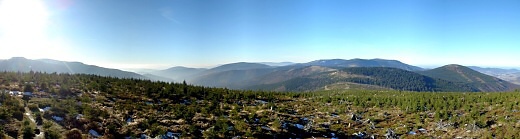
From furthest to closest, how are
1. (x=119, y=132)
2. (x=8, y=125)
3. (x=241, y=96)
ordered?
(x=241, y=96)
(x=119, y=132)
(x=8, y=125)

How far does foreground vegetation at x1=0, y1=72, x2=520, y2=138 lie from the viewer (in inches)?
1000

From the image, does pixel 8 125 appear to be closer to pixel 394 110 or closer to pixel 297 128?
pixel 297 128

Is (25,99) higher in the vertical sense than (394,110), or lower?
higher

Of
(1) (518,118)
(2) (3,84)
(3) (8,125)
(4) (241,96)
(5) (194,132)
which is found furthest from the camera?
(4) (241,96)

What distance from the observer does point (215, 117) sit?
36.4m

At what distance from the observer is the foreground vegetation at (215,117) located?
25.4 metres

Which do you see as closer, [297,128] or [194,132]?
[194,132]

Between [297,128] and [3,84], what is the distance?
38912 millimetres

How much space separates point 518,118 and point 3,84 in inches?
2524

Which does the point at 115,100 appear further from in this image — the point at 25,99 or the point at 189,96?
the point at 189,96

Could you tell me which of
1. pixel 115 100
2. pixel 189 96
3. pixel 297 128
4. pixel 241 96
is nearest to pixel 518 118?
pixel 297 128

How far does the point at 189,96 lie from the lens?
51156 mm

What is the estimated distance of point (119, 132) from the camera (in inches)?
1025

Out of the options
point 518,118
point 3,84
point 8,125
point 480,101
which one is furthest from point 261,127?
point 480,101
